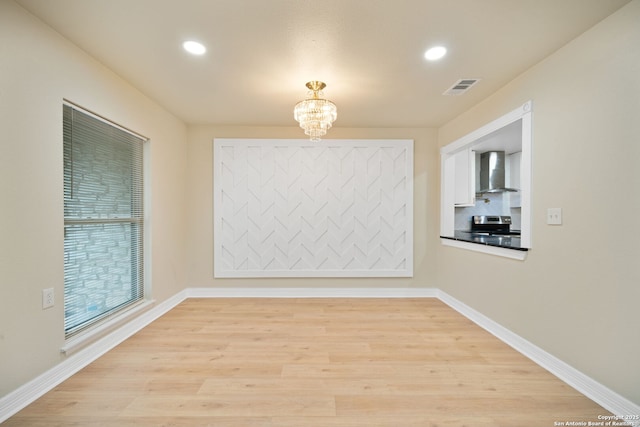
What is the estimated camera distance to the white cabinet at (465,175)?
446 centimetres

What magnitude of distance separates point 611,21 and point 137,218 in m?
4.18

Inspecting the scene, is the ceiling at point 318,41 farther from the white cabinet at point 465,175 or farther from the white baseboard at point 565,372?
the white baseboard at point 565,372

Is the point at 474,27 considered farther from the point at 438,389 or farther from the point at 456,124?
the point at 438,389

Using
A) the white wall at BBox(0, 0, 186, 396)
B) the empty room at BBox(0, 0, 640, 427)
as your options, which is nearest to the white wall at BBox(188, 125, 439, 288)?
the empty room at BBox(0, 0, 640, 427)

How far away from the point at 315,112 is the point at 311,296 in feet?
8.59

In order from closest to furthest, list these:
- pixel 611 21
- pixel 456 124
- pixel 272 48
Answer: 1. pixel 611 21
2. pixel 272 48
3. pixel 456 124

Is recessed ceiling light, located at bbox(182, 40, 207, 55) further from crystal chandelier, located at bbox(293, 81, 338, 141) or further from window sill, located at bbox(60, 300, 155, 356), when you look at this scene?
window sill, located at bbox(60, 300, 155, 356)

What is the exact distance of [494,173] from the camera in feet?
17.9

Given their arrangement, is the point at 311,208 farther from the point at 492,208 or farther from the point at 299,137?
the point at 492,208

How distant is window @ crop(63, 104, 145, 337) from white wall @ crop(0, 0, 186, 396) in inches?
6.6

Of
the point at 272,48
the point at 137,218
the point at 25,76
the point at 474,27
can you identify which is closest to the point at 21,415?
the point at 137,218

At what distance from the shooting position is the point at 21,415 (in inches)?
66.2

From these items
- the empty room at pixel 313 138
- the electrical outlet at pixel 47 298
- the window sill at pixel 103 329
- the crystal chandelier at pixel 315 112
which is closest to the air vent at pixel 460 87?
the empty room at pixel 313 138

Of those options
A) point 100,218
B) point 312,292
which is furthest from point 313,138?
point 312,292
